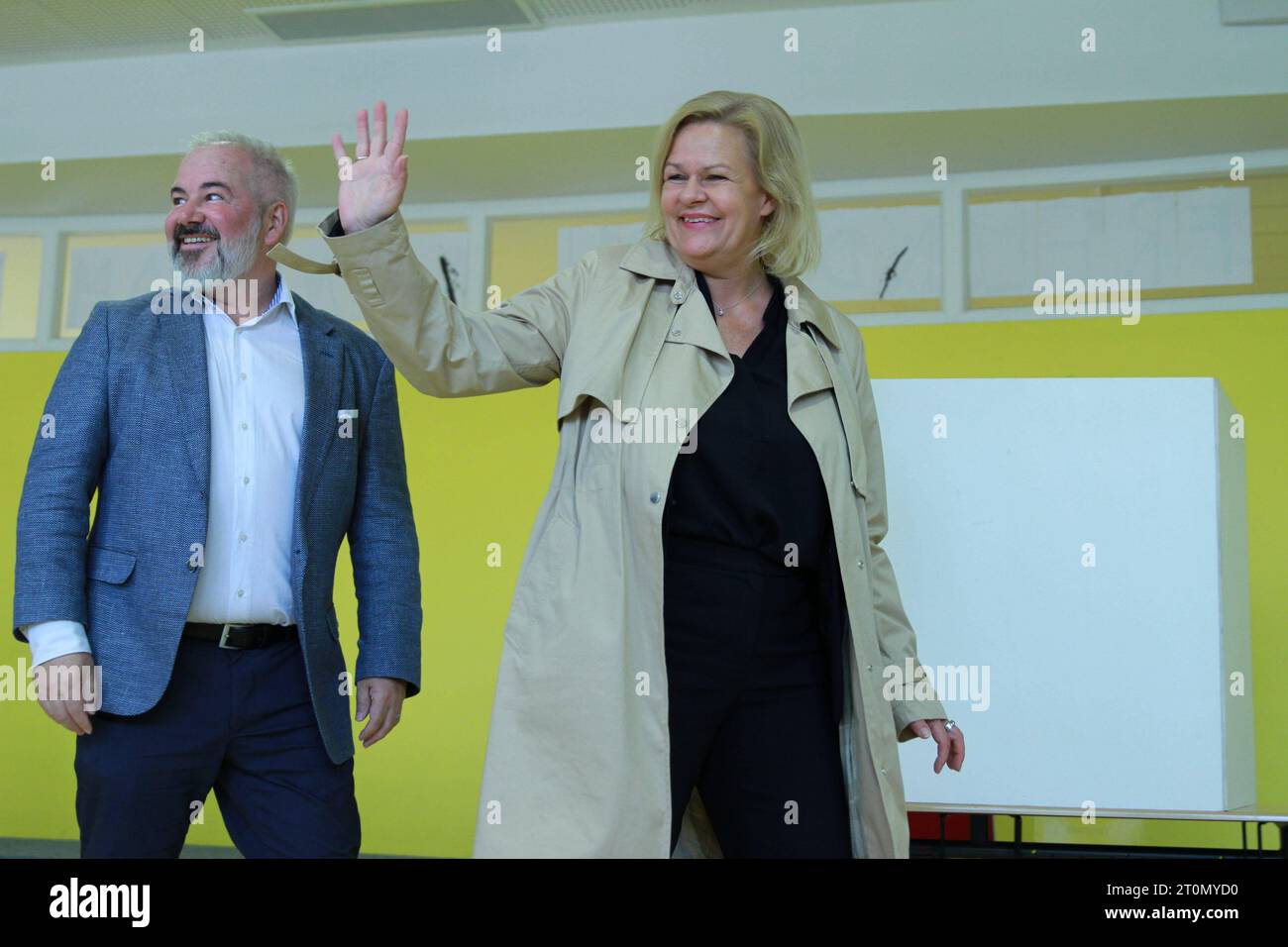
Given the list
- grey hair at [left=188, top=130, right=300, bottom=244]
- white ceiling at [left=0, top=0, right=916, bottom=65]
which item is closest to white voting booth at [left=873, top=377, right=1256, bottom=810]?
grey hair at [left=188, top=130, right=300, bottom=244]

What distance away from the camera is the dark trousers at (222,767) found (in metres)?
2.06

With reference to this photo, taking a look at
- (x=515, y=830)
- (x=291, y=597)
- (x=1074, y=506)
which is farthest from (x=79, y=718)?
(x=1074, y=506)

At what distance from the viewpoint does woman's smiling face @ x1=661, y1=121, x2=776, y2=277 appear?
6.38 ft

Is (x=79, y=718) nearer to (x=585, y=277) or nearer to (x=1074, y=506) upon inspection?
(x=585, y=277)

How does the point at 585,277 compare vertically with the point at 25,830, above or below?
above

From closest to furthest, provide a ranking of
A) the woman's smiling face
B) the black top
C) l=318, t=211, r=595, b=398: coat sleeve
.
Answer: l=318, t=211, r=595, b=398: coat sleeve
the black top
the woman's smiling face

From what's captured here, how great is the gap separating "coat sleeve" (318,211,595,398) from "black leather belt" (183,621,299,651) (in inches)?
23.9

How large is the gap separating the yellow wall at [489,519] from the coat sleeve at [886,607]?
346 cm

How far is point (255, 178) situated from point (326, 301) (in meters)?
3.78

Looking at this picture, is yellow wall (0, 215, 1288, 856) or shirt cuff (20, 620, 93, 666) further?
yellow wall (0, 215, 1288, 856)

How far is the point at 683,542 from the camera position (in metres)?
1.78

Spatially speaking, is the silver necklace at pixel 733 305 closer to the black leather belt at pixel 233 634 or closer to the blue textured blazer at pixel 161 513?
the blue textured blazer at pixel 161 513

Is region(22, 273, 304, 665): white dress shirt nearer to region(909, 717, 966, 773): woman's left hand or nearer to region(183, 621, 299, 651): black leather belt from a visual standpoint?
region(183, 621, 299, 651): black leather belt
